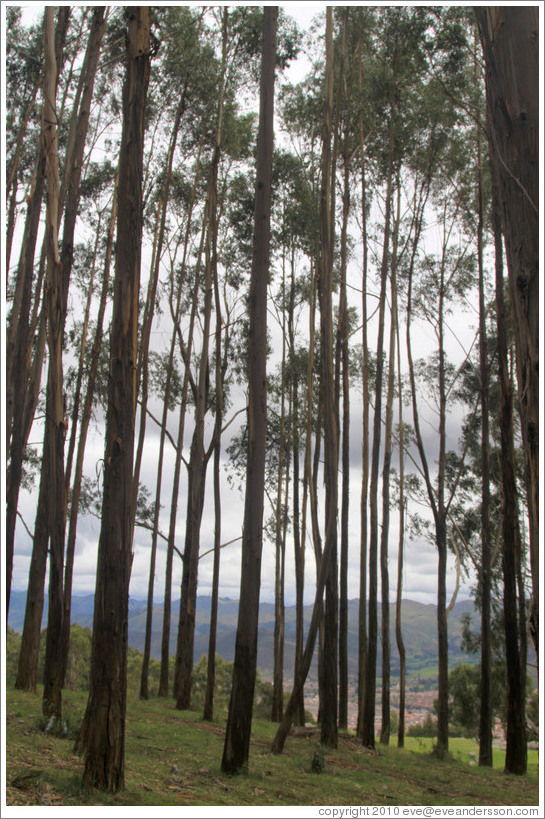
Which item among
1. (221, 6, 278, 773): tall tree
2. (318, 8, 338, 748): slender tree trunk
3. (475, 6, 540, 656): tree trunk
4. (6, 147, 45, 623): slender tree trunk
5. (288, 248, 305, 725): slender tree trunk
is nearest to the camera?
(475, 6, 540, 656): tree trunk

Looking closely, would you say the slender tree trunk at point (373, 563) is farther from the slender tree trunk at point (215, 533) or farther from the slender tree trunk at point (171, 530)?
the slender tree trunk at point (171, 530)

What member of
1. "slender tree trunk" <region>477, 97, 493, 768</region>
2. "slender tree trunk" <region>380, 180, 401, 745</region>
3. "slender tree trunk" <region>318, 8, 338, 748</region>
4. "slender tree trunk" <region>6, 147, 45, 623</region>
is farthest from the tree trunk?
"slender tree trunk" <region>380, 180, 401, 745</region>

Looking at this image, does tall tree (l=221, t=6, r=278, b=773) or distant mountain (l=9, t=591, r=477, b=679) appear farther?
distant mountain (l=9, t=591, r=477, b=679)

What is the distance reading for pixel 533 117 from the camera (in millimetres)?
2609

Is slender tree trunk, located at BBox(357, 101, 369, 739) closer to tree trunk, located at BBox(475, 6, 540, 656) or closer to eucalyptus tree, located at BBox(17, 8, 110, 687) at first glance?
eucalyptus tree, located at BBox(17, 8, 110, 687)

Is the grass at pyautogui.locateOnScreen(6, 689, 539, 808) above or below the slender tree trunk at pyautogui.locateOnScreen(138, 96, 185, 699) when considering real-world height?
below

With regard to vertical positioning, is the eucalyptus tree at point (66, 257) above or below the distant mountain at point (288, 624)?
above

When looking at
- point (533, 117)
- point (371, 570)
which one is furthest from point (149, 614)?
point (533, 117)

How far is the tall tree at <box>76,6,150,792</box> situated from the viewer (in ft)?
13.2

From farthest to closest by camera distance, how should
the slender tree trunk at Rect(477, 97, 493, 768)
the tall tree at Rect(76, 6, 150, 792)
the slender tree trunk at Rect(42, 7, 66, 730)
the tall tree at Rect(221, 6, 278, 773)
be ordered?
the slender tree trunk at Rect(477, 97, 493, 768), the tall tree at Rect(221, 6, 278, 773), the slender tree trunk at Rect(42, 7, 66, 730), the tall tree at Rect(76, 6, 150, 792)

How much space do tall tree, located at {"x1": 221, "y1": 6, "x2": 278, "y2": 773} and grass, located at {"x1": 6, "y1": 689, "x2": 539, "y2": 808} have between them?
42cm

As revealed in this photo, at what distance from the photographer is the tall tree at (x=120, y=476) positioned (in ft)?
13.2

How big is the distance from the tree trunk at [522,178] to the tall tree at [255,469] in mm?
3627

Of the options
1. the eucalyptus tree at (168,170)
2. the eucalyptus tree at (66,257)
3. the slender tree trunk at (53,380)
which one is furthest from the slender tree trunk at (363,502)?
the slender tree trunk at (53,380)
